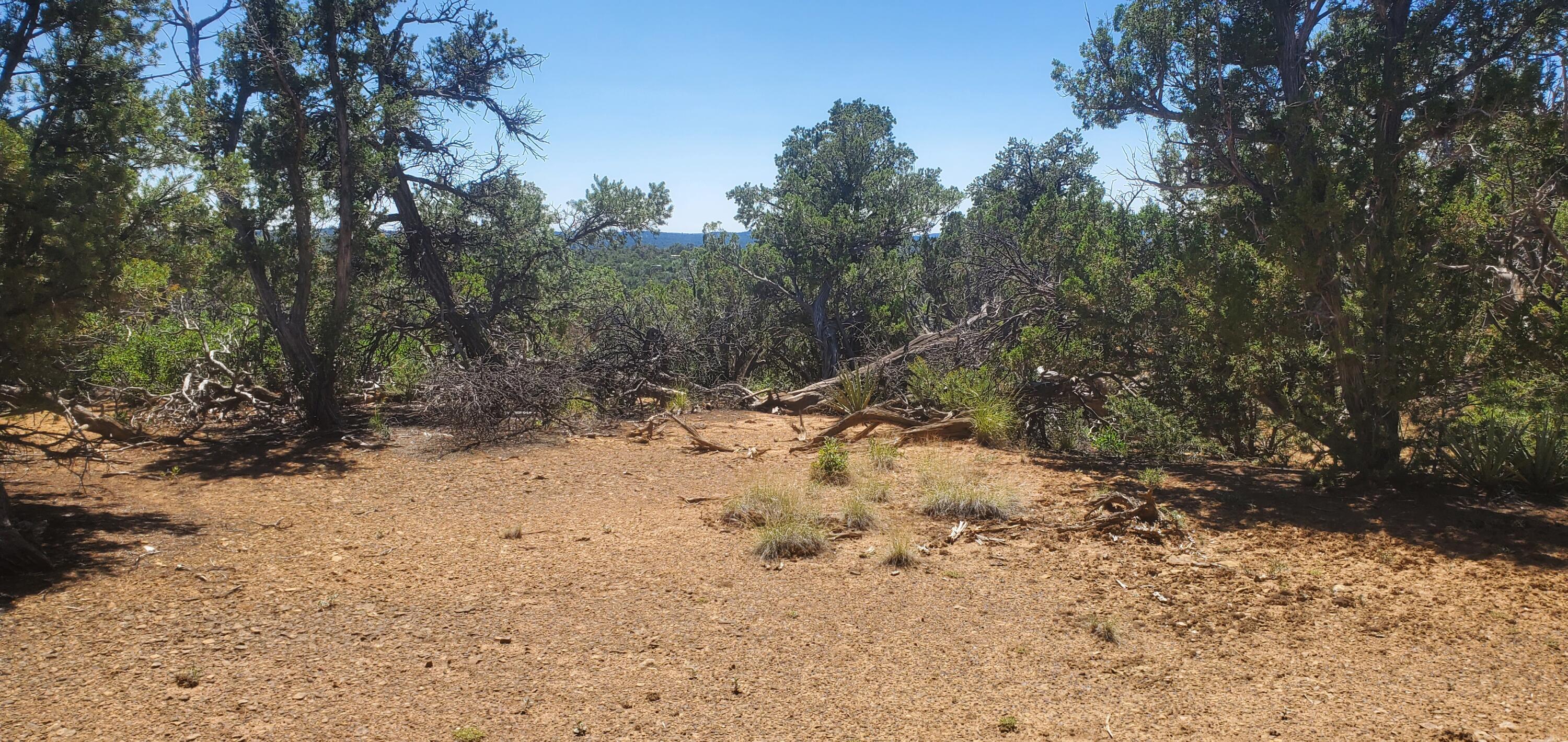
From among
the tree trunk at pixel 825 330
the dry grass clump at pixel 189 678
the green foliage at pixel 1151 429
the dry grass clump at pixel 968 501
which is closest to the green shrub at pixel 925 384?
the green foliage at pixel 1151 429

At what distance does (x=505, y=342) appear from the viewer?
36.1 feet

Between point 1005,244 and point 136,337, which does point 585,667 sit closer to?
point 136,337

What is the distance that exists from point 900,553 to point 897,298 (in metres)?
10.8

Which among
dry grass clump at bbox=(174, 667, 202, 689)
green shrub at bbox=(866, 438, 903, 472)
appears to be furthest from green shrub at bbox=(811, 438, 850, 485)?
dry grass clump at bbox=(174, 667, 202, 689)

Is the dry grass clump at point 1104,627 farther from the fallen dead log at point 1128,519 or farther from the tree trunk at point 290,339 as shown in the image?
the tree trunk at point 290,339

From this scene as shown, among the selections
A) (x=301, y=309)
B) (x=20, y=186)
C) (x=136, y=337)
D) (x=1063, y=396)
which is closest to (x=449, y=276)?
(x=301, y=309)

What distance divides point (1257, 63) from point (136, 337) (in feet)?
37.2

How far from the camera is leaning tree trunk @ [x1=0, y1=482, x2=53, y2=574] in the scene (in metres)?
4.57

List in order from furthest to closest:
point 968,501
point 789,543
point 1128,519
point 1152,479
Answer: point 1152,479
point 968,501
point 1128,519
point 789,543

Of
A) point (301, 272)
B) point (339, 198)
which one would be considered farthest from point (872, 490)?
point (339, 198)

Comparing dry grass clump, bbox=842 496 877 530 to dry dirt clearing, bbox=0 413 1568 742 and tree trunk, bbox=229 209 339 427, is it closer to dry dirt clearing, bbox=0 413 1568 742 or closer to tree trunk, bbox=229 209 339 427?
dry dirt clearing, bbox=0 413 1568 742

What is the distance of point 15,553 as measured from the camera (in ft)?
15.1

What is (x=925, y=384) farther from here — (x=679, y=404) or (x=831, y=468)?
(x=679, y=404)

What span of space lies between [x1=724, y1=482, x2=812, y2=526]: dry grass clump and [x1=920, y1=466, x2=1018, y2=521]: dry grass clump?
960 millimetres
